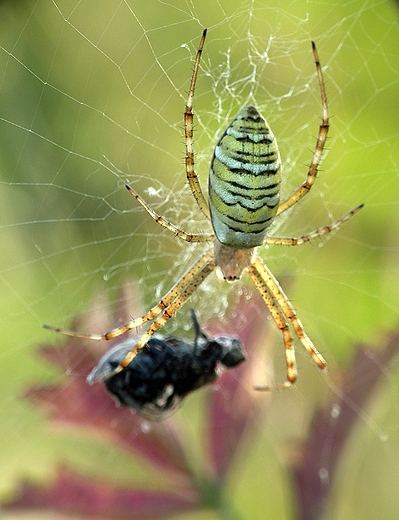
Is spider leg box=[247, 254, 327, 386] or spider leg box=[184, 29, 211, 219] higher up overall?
spider leg box=[184, 29, 211, 219]

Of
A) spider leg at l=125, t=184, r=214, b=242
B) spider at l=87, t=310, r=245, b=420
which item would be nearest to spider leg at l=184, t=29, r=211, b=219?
spider leg at l=125, t=184, r=214, b=242

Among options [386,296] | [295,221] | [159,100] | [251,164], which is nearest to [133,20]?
[159,100]

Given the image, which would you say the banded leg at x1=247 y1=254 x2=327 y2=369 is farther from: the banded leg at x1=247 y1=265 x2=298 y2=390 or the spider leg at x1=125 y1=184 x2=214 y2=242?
the spider leg at x1=125 y1=184 x2=214 y2=242

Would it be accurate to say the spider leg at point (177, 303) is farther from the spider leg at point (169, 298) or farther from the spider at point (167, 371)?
the spider at point (167, 371)

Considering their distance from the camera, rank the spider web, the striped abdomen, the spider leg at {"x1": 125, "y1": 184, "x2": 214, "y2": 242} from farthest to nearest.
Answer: the spider leg at {"x1": 125, "y1": 184, "x2": 214, "y2": 242} < the spider web < the striped abdomen

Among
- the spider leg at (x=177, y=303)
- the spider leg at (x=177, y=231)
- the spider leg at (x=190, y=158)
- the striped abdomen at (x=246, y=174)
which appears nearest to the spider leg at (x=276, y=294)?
the spider leg at (x=177, y=303)
